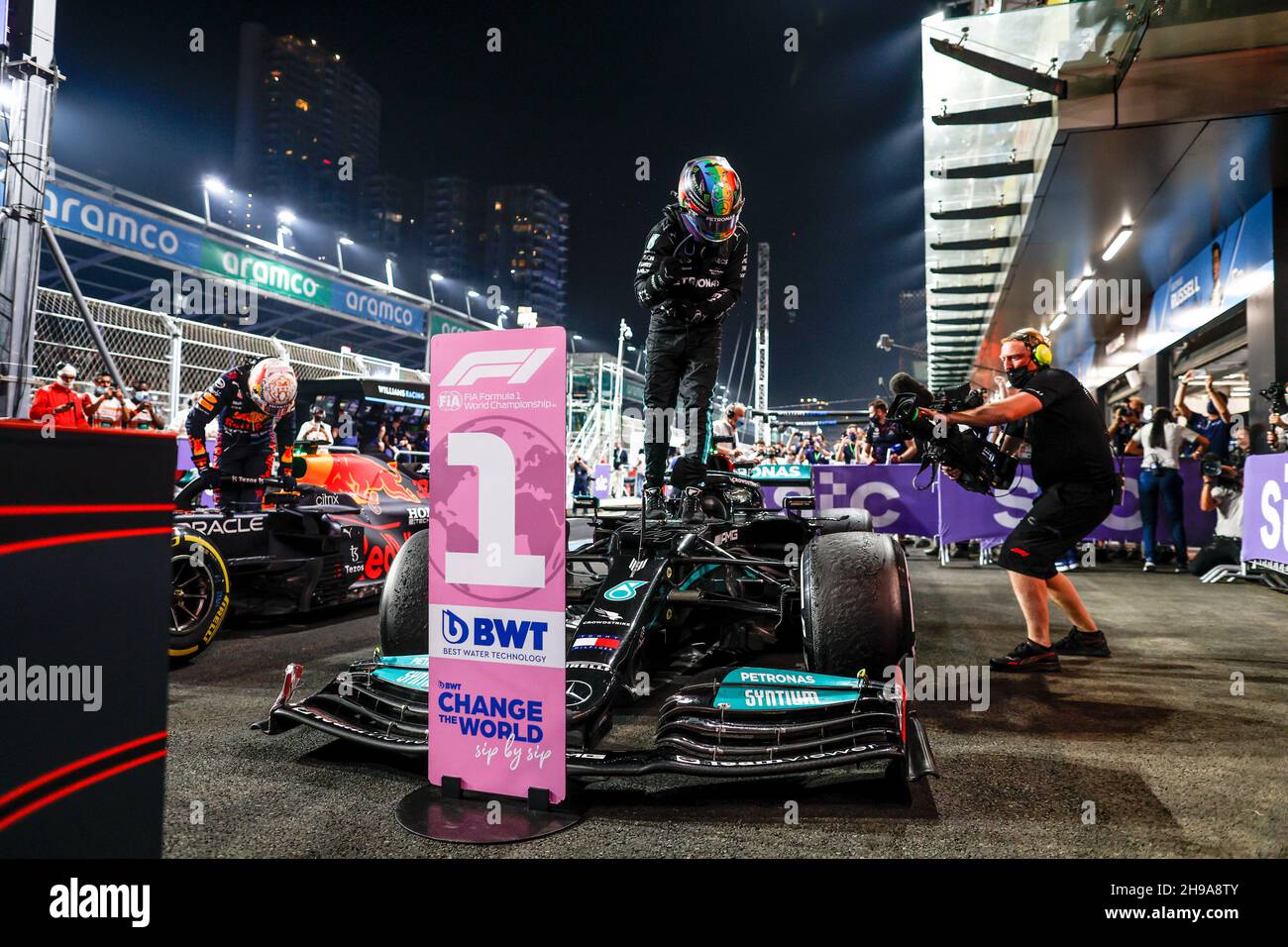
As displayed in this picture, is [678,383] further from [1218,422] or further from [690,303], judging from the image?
[1218,422]

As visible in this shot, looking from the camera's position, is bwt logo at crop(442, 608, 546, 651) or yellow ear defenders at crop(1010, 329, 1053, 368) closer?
bwt logo at crop(442, 608, 546, 651)

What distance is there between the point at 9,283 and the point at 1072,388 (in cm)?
589

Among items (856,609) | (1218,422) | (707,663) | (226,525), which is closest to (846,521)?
(707,663)

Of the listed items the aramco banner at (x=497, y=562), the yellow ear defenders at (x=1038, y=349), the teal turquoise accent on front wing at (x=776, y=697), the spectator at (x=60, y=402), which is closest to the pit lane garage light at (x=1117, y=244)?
the yellow ear defenders at (x=1038, y=349)

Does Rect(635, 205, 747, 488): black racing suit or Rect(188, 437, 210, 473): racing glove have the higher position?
Rect(635, 205, 747, 488): black racing suit

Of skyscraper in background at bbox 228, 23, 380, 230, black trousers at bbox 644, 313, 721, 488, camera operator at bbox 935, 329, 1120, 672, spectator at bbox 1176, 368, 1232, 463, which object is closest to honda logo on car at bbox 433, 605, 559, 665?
black trousers at bbox 644, 313, 721, 488

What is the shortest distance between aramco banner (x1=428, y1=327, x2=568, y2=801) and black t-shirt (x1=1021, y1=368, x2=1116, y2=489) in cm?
301

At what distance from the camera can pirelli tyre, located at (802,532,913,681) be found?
2854mm

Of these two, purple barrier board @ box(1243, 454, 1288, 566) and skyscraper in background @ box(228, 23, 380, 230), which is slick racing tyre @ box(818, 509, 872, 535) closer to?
purple barrier board @ box(1243, 454, 1288, 566)

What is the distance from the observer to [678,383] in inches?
170

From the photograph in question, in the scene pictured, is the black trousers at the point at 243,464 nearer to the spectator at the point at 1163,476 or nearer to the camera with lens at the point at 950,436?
the camera with lens at the point at 950,436

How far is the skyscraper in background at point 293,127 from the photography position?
43812 mm
